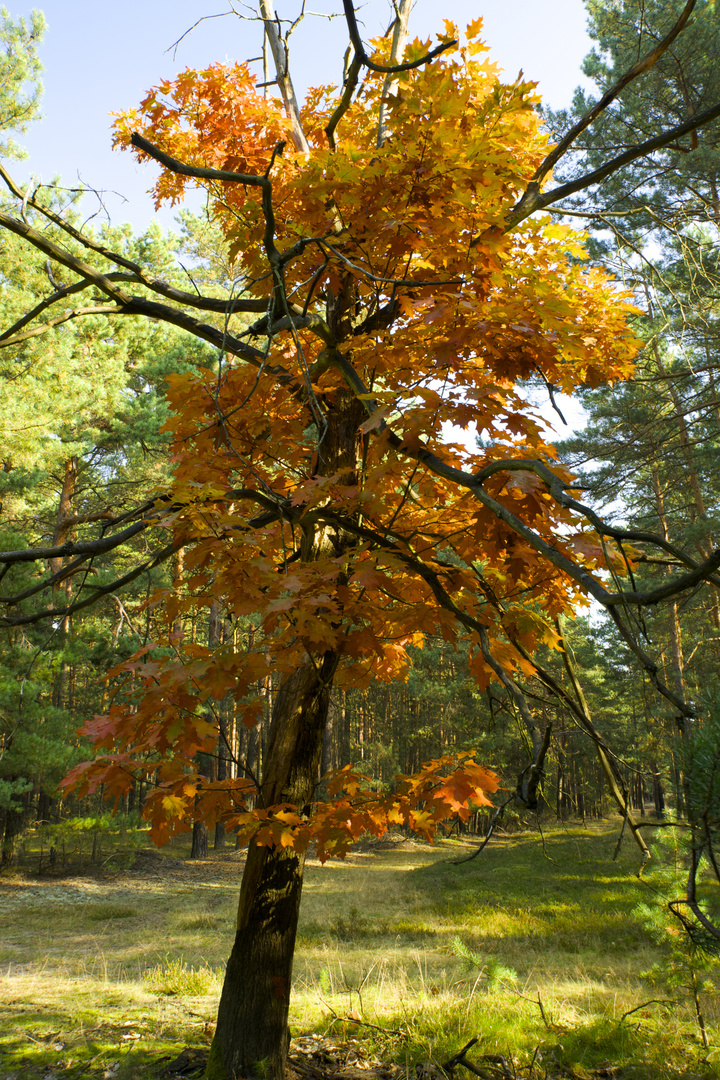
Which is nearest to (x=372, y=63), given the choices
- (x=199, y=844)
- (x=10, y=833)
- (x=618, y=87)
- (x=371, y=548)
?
(x=618, y=87)

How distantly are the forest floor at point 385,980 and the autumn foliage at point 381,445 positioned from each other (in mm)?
1136

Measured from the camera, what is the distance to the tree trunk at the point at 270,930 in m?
3.14

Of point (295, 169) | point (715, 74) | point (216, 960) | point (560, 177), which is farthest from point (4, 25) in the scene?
point (216, 960)

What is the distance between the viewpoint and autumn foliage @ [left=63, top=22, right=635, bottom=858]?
2477 mm

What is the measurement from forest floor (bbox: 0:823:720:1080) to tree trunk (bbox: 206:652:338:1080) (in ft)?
1.26

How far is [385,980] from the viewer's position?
579 centimetres

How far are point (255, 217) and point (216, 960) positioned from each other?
7665 mm

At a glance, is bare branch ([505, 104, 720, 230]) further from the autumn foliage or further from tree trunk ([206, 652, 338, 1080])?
tree trunk ([206, 652, 338, 1080])

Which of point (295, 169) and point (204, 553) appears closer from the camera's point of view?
point (204, 553)

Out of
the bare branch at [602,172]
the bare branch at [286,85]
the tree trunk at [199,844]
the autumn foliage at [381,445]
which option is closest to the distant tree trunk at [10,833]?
the tree trunk at [199,844]

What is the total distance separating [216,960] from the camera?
7.06 metres

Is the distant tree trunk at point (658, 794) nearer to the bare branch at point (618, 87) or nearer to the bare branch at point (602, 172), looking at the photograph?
the bare branch at point (602, 172)

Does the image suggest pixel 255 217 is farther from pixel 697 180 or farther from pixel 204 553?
pixel 697 180

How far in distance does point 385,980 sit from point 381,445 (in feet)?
18.4
